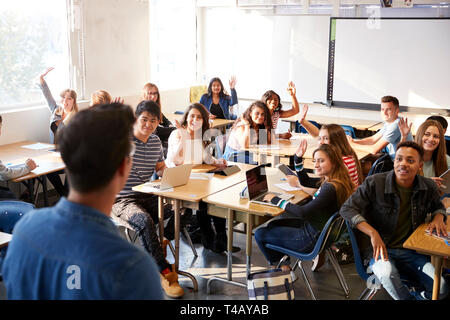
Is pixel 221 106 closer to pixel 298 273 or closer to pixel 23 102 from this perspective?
pixel 23 102

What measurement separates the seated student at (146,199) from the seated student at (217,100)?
3708 millimetres

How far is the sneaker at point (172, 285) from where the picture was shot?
395 centimetres

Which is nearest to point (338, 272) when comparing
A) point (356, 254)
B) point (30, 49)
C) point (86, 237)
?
point (356, 254)

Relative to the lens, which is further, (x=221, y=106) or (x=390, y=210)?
(x=221, y=106)

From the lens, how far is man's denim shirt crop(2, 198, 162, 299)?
1.17 meters

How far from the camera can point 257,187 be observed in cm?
398

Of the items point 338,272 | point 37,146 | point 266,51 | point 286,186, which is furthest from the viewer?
Answer: point 266,51

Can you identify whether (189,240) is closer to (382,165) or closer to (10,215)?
(10,215)

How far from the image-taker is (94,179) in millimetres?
1238

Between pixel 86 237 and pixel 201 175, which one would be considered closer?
pixel 86 237

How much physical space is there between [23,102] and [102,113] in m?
5.49

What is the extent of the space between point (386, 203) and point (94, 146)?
2.69 m

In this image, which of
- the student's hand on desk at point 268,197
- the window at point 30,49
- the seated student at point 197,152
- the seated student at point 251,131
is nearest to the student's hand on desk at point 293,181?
the student's hand on desk at point 268,197
